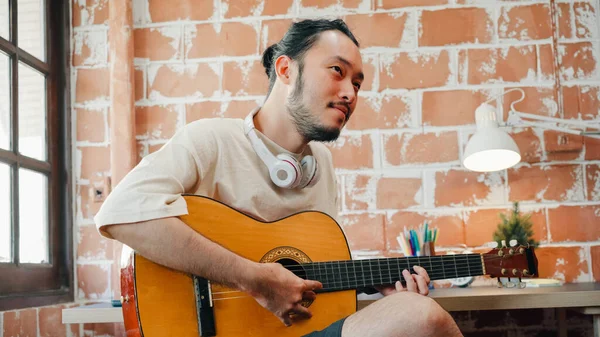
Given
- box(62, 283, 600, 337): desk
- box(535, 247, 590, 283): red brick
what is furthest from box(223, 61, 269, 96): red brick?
box(535, 247, 590, 283): red brick

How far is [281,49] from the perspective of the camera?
2031 mm

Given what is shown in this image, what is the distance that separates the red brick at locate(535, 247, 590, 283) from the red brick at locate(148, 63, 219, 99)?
1.51 metres

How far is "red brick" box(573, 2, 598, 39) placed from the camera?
2611 mm

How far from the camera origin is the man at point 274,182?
1.53 metres

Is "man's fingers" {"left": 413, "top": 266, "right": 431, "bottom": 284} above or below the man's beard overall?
below

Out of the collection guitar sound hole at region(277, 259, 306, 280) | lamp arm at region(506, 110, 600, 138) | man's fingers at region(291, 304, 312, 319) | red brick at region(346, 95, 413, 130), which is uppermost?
red brick at region(346, 95, 413, 130)

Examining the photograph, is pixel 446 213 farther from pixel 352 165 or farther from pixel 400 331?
pixel 400 331

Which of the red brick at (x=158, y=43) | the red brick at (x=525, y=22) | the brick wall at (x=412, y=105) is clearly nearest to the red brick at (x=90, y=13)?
the brick wall at (x=412, y=105)

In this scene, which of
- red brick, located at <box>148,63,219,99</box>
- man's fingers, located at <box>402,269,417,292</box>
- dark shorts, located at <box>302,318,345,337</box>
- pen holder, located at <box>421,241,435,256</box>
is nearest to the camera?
dark shorts, located at <box>302,318,345,337</box>

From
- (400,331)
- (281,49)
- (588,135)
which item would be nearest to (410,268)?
(400,331)

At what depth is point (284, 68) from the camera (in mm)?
1991

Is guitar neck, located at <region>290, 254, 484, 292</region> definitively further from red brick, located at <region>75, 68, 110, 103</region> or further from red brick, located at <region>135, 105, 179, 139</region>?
red brick, located at <region>75, 68, 110, 103</region>

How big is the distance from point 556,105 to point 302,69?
48.1 inches

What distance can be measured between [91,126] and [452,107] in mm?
1527
